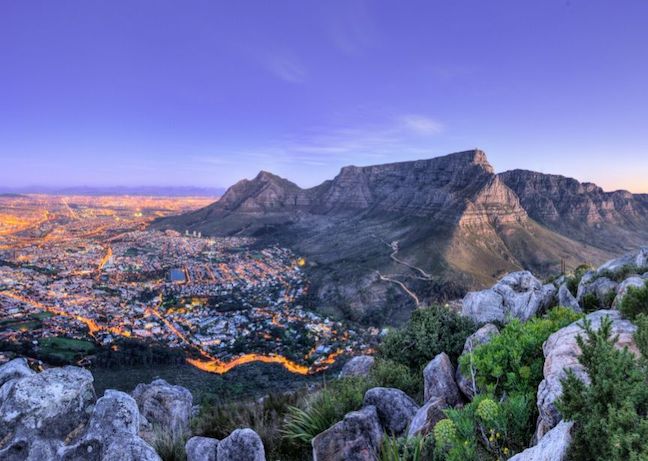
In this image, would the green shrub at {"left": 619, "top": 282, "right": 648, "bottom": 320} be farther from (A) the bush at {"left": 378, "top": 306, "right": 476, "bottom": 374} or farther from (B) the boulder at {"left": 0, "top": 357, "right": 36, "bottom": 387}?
(B) the boulder at {"left": 0, "top": 357, "right": 36, "bottom": 387}

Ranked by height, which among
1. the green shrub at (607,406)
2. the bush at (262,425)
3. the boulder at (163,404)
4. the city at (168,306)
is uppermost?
the green shrub at (607,406)

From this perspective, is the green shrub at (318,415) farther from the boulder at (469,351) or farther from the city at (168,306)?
the city at (168,306)

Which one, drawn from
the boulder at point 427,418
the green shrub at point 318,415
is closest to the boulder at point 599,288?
A: the boulder at point 427,418

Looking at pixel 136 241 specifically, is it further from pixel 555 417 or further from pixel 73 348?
pixel 555 417

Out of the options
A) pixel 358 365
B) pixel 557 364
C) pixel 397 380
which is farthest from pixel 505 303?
pixel 557 364

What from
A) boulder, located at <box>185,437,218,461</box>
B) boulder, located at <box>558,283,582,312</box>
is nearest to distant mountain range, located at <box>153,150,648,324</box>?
boulder, located at <box>558,283,582,312</box>

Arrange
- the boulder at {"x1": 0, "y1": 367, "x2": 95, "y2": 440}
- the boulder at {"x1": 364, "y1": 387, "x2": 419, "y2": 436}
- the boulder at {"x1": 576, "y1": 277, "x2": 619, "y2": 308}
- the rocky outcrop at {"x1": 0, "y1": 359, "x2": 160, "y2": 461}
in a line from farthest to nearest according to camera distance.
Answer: the boulder at {"x1": 576, "y1": 277, "x2": 619, "y2": 308} → the boulder at {"x1": 364, "y1": 387, "x2": 419, "y2": 436} → the boulder at {"x1": 0, "y1": 367, "x2": 95, "y2": 440} → the rocky outcrop at {"x1": 0, "y1": 359, "x2": 160, "y2": 461}
